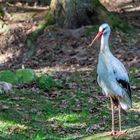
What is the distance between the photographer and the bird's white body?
780 centimetres

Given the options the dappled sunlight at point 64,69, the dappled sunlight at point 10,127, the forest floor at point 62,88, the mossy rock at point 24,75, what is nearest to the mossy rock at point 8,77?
the mossy rock at point 24,75

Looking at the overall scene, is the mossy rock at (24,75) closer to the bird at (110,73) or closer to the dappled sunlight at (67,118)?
the dappled sunlight at (67,118)

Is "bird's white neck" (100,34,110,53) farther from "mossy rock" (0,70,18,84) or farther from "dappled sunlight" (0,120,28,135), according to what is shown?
"mossy rock" (0,70,18,84)

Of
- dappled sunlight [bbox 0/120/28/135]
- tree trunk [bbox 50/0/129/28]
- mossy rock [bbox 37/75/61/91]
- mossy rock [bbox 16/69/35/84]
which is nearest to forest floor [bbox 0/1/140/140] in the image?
dappled sunlight [bbox 0/120/28/135]

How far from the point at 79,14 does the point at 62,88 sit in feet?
18.3

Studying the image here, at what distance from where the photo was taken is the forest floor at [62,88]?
10406 millimetres

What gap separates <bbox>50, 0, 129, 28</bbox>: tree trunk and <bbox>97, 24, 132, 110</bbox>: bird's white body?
425 inches

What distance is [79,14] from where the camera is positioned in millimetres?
18812

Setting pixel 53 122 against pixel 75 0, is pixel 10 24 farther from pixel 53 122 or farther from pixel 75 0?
pixel 53 122

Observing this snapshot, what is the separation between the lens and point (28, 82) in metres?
13.9

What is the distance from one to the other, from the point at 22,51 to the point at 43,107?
684 cm

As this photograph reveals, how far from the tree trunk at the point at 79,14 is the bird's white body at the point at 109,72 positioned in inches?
425

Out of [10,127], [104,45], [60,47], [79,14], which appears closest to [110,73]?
[104,45]

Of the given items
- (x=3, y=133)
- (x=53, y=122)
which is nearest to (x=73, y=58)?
(x=53, y=122)
